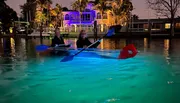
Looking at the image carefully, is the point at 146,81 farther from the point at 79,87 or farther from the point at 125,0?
the point at 125,0

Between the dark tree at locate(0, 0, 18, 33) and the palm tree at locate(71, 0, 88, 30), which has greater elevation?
the palm tree at locate(71, 0, 88, 30)

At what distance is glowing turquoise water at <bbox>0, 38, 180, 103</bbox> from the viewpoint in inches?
256

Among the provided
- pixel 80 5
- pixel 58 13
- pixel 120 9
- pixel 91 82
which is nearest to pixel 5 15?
pixel 58 13

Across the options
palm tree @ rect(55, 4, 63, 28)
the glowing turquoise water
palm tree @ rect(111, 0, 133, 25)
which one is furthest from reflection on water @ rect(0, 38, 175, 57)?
palm tree @ rect(55, 4, 63, 28)

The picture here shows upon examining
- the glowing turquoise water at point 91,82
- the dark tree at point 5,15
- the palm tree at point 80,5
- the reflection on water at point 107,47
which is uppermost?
the palm tree at point 80,5

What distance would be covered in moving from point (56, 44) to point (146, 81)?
7.24 m

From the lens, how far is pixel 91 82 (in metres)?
8.36

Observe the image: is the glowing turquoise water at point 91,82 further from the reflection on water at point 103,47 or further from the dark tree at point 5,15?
the dark tree at point 5,15

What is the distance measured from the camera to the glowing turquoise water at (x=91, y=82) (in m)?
6.50

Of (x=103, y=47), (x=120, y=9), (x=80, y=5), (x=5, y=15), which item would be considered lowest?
(x=103, y=47)

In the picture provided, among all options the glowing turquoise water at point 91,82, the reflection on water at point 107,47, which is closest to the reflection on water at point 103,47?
the reflection on water at point 107,47

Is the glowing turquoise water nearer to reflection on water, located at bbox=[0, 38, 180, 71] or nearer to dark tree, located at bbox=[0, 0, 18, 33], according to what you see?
reflection on water, located at bbox=[0, 38, 180, 71]

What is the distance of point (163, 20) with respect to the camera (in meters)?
62.9

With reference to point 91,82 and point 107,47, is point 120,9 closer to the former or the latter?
point 107,47
